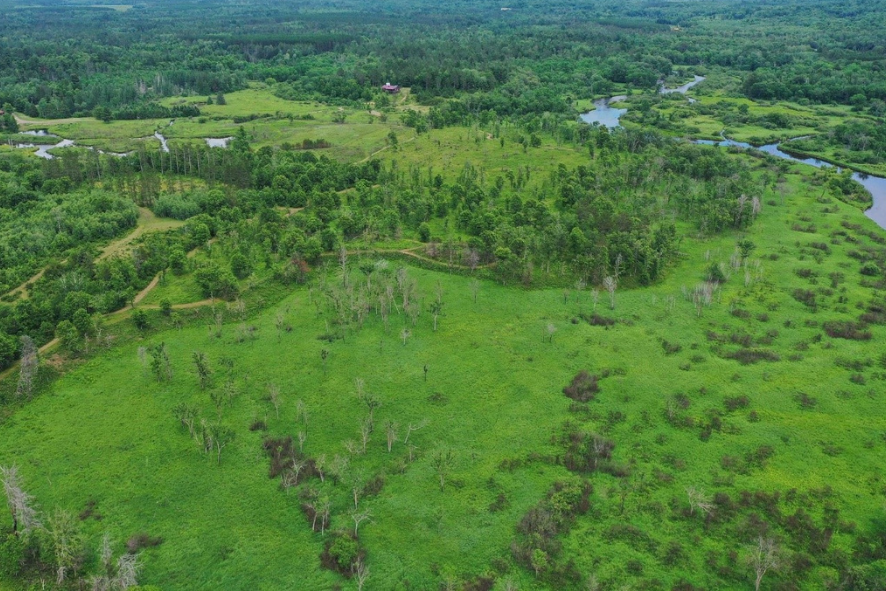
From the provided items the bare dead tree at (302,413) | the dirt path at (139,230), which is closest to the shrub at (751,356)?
the bare dead tree at (302,413)

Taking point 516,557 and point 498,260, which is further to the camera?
point 498,260

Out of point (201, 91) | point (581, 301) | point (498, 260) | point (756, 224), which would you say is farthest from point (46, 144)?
point (756, 224)

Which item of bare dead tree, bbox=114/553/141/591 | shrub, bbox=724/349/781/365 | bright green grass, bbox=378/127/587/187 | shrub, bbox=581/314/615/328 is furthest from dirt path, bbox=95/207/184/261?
shrub, bbox=724/349/781/365

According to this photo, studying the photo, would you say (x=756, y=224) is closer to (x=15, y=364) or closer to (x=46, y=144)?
(x=15, y=364)

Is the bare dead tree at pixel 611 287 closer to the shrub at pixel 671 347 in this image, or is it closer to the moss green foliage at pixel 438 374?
the moss green foliage at pixel 438 374

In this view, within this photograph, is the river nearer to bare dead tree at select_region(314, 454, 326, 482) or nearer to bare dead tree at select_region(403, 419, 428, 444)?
bare dead tree at select_region(403, 419, 428, 444)

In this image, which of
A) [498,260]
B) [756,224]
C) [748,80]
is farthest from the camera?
[748,80]

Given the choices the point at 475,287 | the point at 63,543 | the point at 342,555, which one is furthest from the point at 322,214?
the point at 342,555
